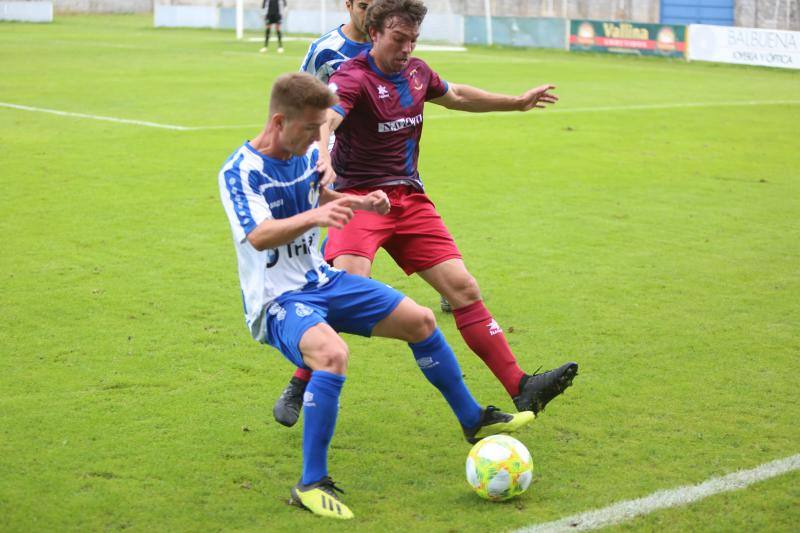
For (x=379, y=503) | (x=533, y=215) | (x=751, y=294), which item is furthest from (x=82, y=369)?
(x=533, y=215)

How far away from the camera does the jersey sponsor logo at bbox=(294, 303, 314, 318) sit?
4.95 metres

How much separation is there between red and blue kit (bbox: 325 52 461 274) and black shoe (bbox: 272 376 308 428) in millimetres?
764

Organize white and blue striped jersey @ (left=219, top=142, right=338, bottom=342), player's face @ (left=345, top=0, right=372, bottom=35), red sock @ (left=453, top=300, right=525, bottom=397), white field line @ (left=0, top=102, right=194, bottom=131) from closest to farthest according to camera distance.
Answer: white and blue striped jersey @ (left=219, top=142, right=338, bottom=342)
red sock @ (left=453, top=300, right=525, bottom=397)
player's face @ (left=345, top=0, right=372, bottom=35)
white field line @ (left=0, top=102, right=194, bottom=131)

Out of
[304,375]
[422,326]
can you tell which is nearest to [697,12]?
[304,375]

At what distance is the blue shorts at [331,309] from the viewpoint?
4.94 metres

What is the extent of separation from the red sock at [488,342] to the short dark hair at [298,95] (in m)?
1.78

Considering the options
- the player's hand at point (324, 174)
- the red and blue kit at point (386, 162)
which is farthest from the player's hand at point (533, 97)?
the player's hand at point (324, 174)

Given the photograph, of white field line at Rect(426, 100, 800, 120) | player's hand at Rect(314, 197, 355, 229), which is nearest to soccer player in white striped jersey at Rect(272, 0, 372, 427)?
player's hand at Rect(314, 197, 355, 229)

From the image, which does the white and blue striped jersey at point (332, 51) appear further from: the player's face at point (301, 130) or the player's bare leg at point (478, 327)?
the player's face at point (301, 130)

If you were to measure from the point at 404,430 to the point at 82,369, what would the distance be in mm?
2191

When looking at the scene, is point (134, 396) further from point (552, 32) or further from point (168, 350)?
point (552, 32)

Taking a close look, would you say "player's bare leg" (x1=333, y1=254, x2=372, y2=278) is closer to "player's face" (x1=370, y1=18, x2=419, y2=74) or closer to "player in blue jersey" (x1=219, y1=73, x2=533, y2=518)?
"player in blue jersey" (x1=219, y1=73, x2=533, y2=518)

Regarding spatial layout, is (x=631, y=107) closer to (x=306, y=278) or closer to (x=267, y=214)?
(x=306, y=278)

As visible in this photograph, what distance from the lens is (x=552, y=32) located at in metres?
38.0
